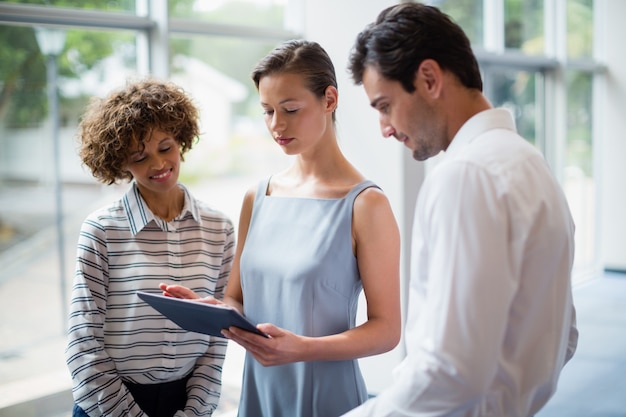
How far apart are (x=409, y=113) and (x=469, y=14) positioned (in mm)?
4856

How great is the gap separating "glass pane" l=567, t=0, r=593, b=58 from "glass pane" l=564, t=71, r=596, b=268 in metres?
0.26

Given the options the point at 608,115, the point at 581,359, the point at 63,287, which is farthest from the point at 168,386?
the point at 608,115

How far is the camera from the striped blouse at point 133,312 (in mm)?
1644

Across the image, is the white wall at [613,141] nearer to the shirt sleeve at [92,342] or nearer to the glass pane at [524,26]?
the glass pane at [524,26]

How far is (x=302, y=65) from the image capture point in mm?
1643

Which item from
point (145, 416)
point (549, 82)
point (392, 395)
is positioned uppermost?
point (549, 82)

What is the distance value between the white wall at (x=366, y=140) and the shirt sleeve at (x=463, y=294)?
7.68 feet

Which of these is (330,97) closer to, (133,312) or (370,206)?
(370,206)

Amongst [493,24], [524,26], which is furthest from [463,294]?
[524,26]

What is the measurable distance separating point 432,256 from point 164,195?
987 millimetres

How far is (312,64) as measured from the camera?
5.45 ft

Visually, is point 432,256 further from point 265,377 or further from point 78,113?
point 78,113

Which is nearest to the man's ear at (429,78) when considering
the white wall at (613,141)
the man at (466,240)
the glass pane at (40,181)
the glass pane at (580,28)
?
→ the man at (466,240)

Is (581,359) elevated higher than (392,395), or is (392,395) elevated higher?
(392,395)
